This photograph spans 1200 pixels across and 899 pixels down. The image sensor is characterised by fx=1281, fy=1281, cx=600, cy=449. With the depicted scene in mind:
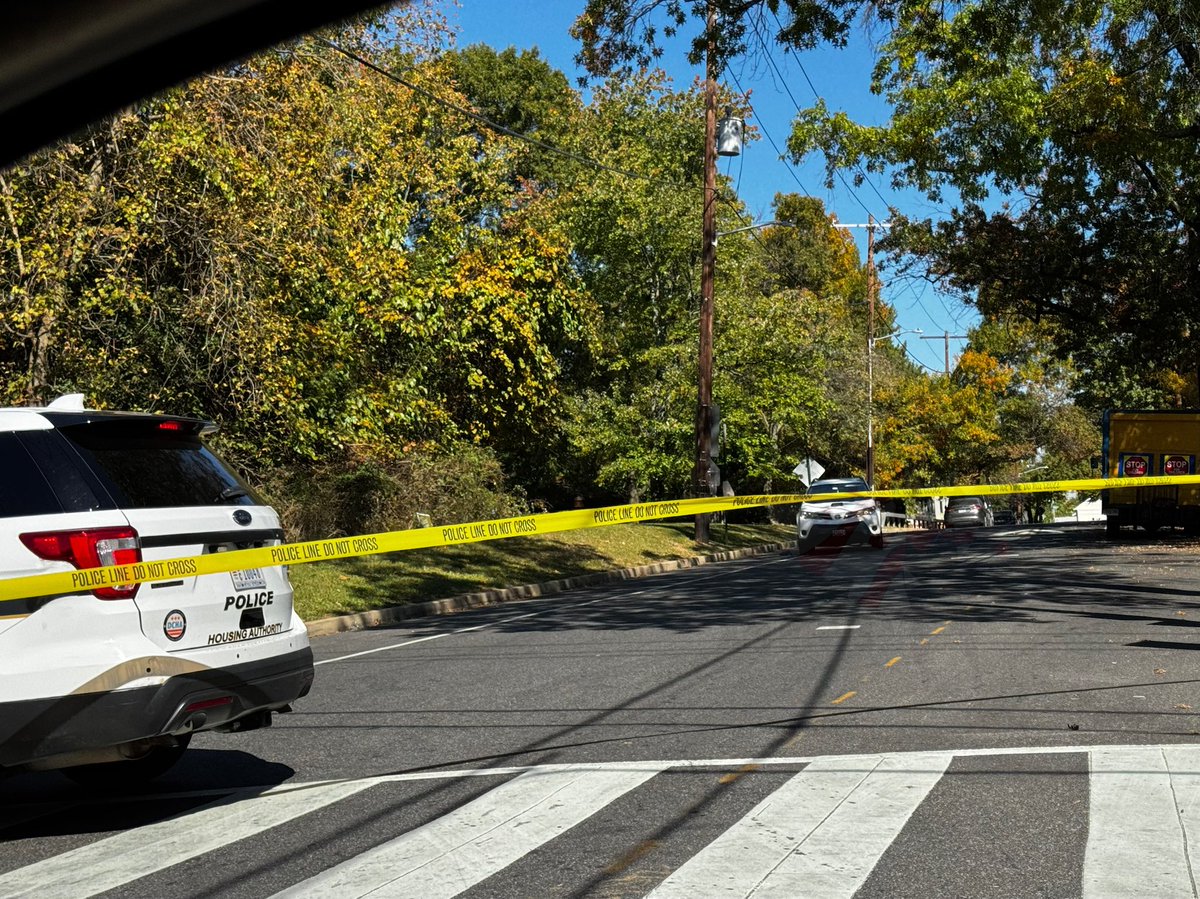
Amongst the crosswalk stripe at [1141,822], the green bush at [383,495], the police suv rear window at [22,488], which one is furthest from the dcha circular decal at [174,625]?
the green bush at [383,495]

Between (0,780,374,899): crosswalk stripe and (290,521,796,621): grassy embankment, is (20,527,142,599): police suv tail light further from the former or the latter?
(290,521,796,621): grassy embankment

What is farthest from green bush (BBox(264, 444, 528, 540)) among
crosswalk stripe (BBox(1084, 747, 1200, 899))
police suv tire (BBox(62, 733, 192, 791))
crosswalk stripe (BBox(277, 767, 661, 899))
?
crosswalk stripe (BBox(1084, 747, 1200, 899))

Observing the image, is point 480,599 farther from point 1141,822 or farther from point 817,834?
point 1141,822

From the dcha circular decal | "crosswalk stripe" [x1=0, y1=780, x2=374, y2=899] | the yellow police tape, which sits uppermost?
the yellow police tape

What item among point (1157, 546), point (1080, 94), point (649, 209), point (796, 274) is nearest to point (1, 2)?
point (1080, 94)

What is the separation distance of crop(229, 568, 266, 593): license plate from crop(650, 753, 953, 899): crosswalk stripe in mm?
2456

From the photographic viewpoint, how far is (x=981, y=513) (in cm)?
5878

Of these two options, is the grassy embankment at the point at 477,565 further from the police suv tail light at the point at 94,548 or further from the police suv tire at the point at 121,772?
the police suv tail light at the point at 94,548

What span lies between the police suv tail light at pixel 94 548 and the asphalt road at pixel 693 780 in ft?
3.63

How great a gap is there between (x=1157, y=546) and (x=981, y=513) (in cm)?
3446

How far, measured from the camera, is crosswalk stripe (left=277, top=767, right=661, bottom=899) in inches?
186

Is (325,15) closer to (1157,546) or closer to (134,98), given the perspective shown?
(134,98)

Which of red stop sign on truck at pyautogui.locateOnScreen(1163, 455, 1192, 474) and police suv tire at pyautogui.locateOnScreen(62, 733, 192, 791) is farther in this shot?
red stop sign on truck at pyautogui.locateOnScreen(1163, 455, 1192, 474)

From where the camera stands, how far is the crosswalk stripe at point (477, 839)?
15.5ft
